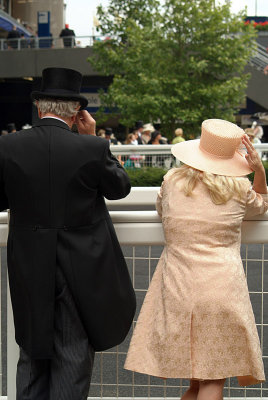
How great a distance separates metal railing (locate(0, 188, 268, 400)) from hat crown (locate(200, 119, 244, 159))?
1.12ft

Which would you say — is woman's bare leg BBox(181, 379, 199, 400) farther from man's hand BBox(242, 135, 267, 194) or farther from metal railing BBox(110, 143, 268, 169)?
metal railing BBox(110, 143, 268, 169)

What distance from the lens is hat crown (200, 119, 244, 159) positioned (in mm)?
3330

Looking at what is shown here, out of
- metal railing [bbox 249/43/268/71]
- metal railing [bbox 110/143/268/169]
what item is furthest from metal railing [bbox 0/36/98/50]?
metal railing [bbox 110/143/268/169]

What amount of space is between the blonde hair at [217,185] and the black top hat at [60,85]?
1.84ft

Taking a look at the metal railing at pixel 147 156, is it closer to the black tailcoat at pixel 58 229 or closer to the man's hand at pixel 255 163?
the man's hand at pixel 255 163

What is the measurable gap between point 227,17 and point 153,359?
74.2 ft

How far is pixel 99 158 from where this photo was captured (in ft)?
10.1

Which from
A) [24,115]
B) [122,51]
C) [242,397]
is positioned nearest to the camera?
[242,397]

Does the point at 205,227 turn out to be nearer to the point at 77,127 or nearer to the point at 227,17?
the point at 77,127

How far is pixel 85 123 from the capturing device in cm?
332

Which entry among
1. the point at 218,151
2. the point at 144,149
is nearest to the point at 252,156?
the point at 218,151

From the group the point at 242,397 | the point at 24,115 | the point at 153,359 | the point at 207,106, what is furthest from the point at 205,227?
the point at 24,115

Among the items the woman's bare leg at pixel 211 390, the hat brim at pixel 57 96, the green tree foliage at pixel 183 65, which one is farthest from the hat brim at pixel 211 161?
the green tree foliage at pixel 183 65

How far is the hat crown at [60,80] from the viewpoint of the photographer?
317 centimetres
